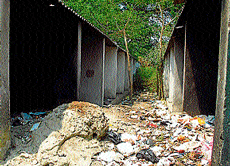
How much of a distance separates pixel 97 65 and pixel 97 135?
3.40 meters

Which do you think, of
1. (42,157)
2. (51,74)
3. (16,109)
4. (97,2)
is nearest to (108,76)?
(51,74)

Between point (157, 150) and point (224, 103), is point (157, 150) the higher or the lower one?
the lower one

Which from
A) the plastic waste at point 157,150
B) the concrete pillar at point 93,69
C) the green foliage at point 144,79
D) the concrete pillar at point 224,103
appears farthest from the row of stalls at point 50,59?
the green foliage at point 144,79

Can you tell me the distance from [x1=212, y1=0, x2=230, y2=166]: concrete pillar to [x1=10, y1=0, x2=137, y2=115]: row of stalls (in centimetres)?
363

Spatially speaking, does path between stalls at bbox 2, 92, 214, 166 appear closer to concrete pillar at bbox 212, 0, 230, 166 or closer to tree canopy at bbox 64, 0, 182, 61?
concrete pillar at bbox 212, 0, 230, 166

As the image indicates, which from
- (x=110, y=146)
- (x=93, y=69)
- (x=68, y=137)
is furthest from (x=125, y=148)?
(x=93, y=69)

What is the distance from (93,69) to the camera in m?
6.93

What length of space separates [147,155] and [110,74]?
5.46 meters

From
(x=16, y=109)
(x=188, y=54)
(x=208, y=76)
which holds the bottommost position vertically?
(x=16, y=109)

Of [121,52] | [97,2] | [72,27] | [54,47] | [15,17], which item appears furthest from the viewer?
[97,2]

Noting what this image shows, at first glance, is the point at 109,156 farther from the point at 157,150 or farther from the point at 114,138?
the point at 157,150

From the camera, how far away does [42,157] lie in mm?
2902

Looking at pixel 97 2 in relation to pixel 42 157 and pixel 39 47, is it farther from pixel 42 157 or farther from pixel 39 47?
pixel 42 157

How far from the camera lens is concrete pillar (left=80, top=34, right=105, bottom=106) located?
682cm
